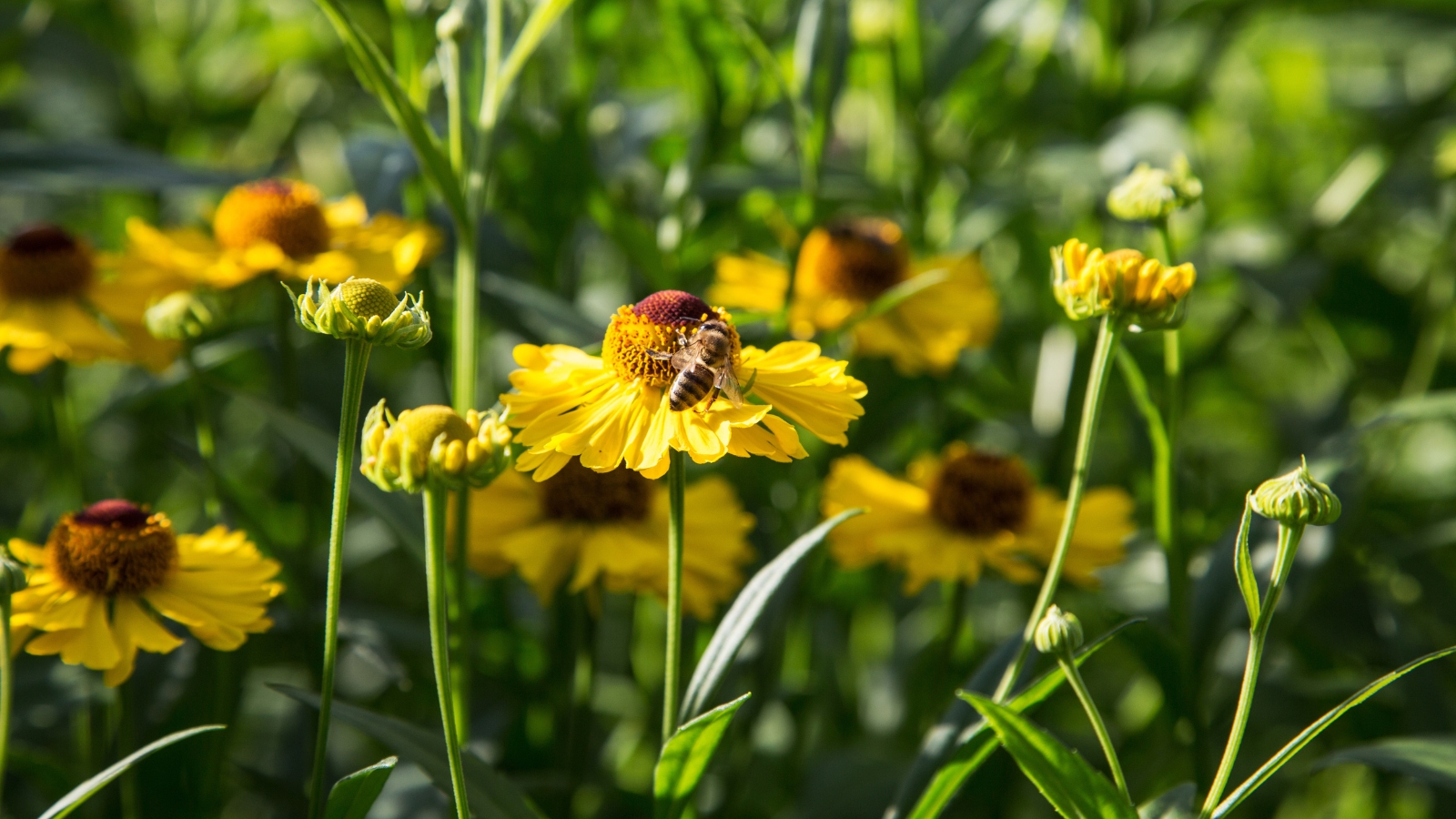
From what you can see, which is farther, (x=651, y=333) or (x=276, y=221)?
(x=276, y=221)

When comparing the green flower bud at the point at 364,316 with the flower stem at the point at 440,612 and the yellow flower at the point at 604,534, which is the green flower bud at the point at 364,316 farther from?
the yellow flower at the point at 604,534

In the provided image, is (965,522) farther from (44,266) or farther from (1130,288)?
(44,266)

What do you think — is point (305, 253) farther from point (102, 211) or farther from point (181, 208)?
point (102, 211)

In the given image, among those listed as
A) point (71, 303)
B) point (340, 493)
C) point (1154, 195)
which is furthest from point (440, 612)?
point (71, 303)

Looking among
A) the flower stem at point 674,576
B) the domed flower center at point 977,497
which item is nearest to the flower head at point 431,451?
the flower stem at point 674,576

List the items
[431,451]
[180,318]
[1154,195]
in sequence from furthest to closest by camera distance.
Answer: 1. [180,318]
2. [1154,195]
3. [431,451]

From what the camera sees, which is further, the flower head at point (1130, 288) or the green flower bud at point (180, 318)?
the green flower bud at point (180, 318)

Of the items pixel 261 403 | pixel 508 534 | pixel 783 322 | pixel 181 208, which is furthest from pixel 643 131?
pixel 181 208
